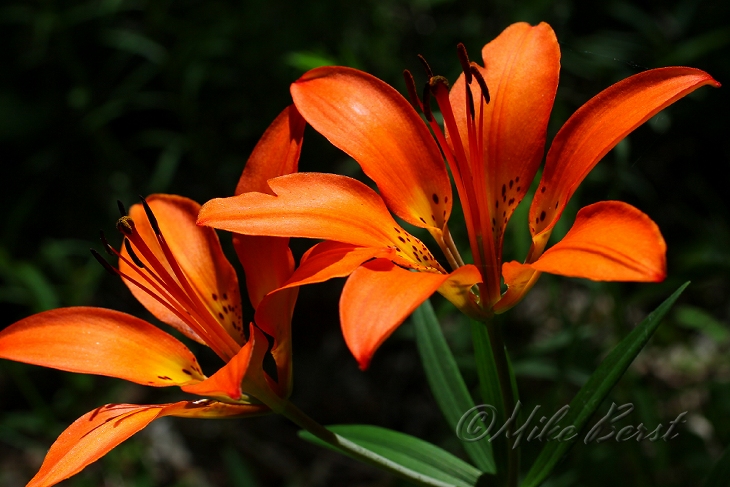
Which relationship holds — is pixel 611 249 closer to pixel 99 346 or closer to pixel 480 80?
pixel 480 80

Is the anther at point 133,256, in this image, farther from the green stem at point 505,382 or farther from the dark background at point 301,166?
the dark background at point 301,166

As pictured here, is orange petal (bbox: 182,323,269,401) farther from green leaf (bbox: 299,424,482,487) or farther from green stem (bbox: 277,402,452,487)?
green leaf (bbox: 299,424,482,487)

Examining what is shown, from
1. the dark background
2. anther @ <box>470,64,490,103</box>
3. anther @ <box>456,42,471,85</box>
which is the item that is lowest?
the dark background

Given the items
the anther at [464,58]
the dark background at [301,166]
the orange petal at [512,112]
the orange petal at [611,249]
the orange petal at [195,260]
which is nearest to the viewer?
the orange petal at [611,249]

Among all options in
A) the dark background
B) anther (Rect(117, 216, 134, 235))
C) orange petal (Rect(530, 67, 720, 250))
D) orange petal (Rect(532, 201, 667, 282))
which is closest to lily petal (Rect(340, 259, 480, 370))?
orange petal (Rect(532, 201, 667, 282))

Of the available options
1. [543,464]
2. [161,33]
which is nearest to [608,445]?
[543,464]

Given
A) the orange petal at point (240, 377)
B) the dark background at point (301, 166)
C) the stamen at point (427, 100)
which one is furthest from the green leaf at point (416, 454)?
the dark background at point (301, 166)
